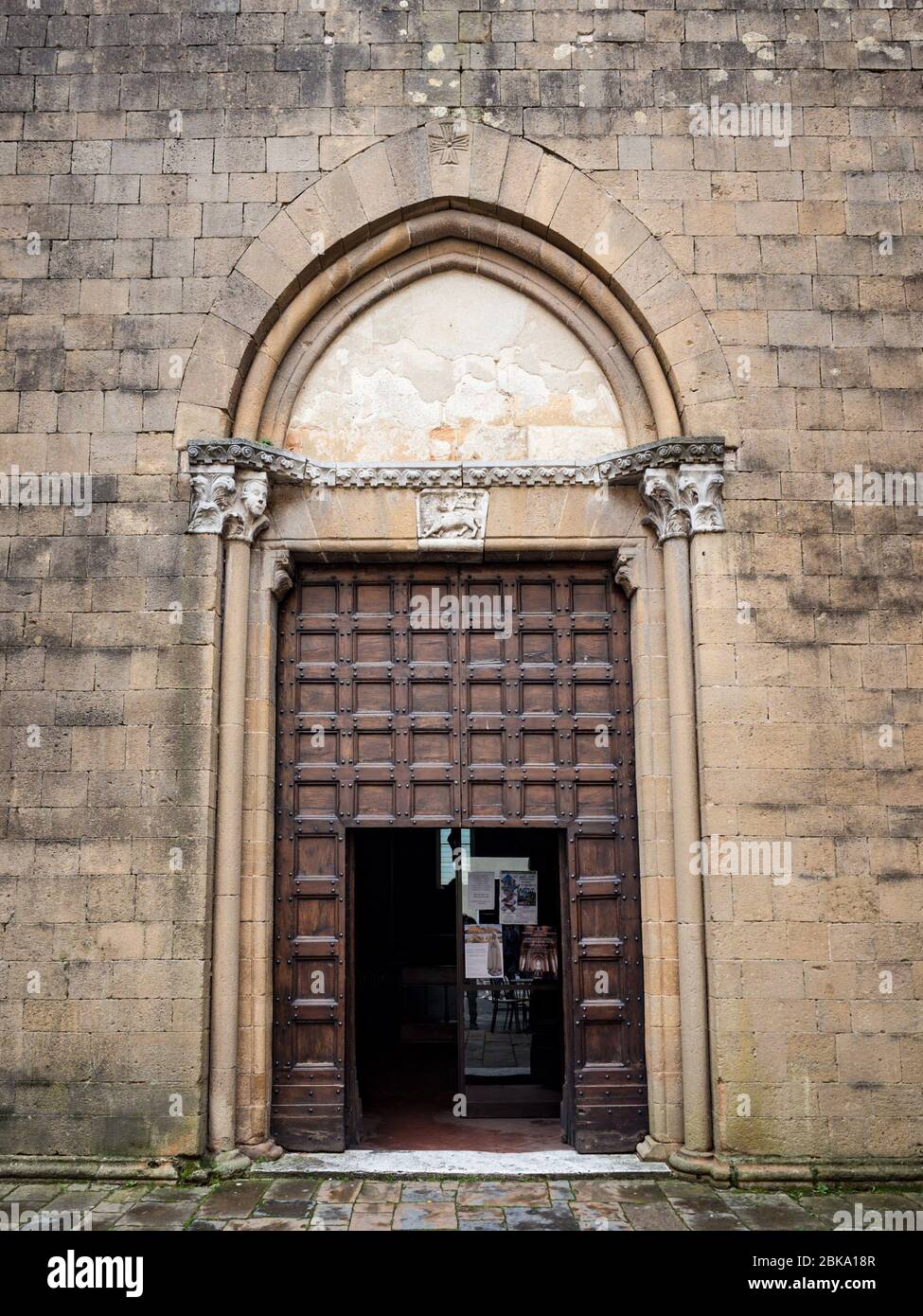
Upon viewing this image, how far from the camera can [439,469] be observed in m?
7.07

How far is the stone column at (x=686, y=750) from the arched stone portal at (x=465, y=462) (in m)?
0.02

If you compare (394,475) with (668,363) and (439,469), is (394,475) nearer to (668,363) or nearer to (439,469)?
(439,469)

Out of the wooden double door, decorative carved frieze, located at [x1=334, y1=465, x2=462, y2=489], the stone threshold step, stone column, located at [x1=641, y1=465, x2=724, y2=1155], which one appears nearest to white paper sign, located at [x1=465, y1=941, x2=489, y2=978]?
the wooden double door

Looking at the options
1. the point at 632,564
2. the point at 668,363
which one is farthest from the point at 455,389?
the point at 632,564

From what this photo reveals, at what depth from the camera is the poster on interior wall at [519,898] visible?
25.0 ft

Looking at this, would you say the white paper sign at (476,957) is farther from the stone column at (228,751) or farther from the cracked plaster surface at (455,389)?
the cracked plaster surface at (455,389)

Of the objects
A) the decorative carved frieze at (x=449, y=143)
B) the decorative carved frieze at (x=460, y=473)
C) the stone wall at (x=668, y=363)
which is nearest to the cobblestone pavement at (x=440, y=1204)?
the stone wall at (x=668, y=363)

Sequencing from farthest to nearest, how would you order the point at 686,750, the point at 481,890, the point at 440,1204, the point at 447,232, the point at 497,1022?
the point at 497,1022
the point at 481,890
the point at 447,232
the point at 686,750
the point at 440,1204

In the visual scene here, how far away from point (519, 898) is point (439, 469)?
3.05 m

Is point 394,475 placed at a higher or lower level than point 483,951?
higher

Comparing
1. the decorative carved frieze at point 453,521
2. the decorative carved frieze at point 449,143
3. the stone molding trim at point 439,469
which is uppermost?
the decorative carved frieze at point 449,143

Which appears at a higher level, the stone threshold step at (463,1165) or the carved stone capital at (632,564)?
the carved stone capital at (632,564)

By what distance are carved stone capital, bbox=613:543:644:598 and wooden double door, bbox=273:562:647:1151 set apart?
23 centimetres

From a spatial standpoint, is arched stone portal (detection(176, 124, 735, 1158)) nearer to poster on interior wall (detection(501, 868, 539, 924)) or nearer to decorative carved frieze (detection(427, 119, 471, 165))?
decorative carved frieze (detection(427, 119, 471, 165))
